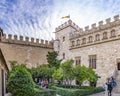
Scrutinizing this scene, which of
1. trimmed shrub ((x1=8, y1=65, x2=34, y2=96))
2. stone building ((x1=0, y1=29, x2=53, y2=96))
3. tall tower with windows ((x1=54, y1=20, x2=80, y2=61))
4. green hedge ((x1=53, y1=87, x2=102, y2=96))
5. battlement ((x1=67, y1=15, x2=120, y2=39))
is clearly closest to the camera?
trimmed shrub ((x1=8, y1=65, x2=34, y2=96))

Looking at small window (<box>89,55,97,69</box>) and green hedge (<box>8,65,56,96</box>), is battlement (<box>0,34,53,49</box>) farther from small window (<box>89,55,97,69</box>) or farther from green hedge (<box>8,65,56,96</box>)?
green hedge (<box>8,65,56,96</box>)

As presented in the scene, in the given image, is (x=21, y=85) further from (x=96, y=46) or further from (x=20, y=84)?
(x=96, y=46)

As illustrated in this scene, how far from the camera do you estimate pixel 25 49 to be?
3512cm

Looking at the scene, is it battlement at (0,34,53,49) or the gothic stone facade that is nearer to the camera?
the gothic stone facade

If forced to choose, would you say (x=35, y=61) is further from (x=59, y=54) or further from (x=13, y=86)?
(x=13, y=86)

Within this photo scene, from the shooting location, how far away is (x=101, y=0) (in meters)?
17.2

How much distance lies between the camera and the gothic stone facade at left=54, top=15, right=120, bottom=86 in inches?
992

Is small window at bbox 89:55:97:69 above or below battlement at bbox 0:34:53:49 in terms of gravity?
below

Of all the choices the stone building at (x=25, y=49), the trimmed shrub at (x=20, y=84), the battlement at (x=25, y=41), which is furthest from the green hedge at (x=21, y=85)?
the battlement at (x=25, y=41)

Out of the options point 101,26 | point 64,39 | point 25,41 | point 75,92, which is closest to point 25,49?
point 25,41

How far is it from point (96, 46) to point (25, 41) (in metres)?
13.4

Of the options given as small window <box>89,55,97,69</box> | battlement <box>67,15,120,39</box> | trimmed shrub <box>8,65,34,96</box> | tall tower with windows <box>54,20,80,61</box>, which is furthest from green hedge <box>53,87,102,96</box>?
tall tower with windows <box>54,20,80,61</box>

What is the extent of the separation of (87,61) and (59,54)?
8.01 metres

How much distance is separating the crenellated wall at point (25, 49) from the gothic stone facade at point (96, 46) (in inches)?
144
